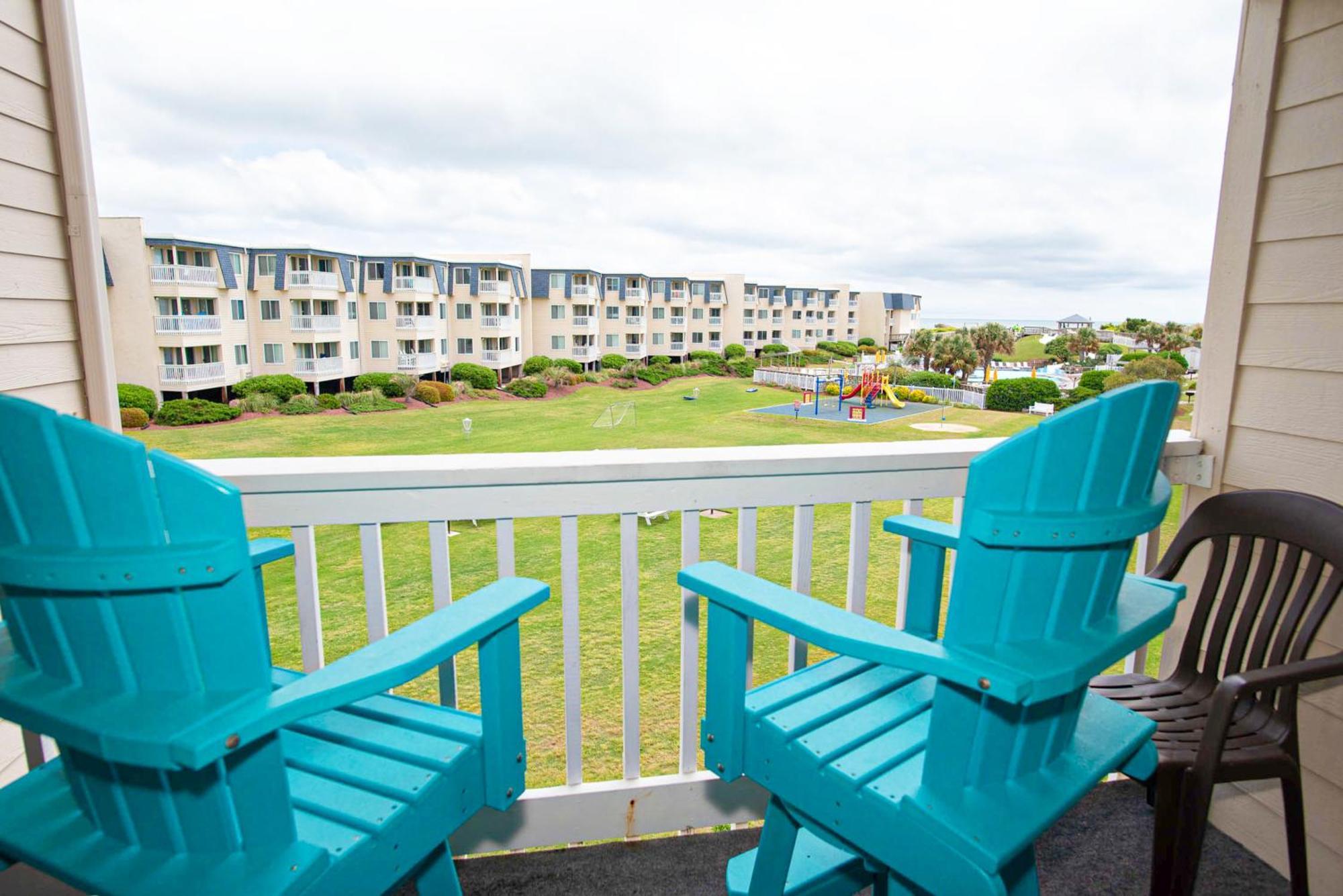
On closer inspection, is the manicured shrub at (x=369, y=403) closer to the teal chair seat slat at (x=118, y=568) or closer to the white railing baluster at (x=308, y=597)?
the white railing baluster at (x=308, y=597)

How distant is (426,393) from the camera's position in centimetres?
421

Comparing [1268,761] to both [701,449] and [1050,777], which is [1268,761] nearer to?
[1050,777]

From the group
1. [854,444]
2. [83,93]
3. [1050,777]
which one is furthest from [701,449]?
[83,93]

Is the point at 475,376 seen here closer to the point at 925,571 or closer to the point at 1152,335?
the point at 1152,335

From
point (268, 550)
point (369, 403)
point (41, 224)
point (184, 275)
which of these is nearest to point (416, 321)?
point (369, 403)

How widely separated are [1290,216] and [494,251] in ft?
20.2

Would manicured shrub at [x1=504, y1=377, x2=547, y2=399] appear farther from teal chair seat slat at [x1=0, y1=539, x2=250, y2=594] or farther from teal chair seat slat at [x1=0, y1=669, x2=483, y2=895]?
teal chair seat slat at [x1=0, y1=539, x2=250, y2=594]

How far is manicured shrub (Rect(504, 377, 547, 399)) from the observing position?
4879 millimetres

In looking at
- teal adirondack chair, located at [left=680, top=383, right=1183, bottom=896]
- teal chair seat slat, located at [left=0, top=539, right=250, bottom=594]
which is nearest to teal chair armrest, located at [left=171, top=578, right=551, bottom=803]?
teal chair seat slat, located at [left=0, top=539, right=250, bottom=594]

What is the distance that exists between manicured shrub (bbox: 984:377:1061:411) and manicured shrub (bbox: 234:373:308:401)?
127 inches

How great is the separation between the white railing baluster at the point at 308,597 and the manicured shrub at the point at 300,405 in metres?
2.27

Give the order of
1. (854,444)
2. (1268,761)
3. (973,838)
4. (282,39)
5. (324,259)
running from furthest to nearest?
(324,259) → (282,39) → (854,444) → (1268,761) → (973,838)

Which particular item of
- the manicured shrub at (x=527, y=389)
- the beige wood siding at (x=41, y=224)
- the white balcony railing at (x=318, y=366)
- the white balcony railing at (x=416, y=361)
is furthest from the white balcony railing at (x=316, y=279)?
the beige wood siding at (x=41, y=224)

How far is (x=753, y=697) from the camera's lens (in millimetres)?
962
